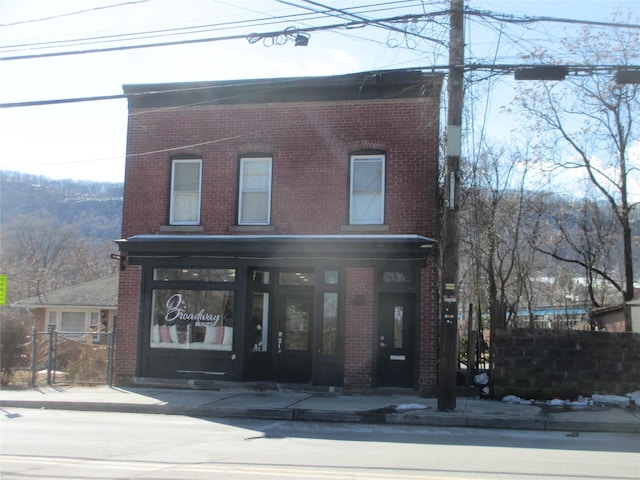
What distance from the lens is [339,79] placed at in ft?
49.0

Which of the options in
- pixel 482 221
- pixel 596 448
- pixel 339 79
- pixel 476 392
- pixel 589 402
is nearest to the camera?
pixel 596 448

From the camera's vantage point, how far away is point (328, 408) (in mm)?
12211

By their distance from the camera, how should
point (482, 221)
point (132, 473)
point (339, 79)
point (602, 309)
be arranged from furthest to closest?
point (602, 309) → point (482, 221) → point (339, 79) → point (132, 473)

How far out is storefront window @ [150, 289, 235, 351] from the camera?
15.3m

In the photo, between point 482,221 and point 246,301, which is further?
point 482,221

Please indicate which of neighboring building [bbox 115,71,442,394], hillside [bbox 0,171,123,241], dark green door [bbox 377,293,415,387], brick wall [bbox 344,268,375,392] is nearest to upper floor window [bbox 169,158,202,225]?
neighboring building [bbox 115,71,442,394]

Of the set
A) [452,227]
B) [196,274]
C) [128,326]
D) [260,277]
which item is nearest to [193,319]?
[196,274]

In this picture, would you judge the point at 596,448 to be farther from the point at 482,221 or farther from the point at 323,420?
the point at 482,221

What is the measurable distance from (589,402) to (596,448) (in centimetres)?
411

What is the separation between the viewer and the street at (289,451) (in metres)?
7.05

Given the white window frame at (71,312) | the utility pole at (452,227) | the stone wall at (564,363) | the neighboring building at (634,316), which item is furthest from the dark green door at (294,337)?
the white window frame at (71,312)

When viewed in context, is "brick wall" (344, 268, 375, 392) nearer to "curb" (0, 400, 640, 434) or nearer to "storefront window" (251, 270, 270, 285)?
"storefront window" (251, 270, 270, 285)

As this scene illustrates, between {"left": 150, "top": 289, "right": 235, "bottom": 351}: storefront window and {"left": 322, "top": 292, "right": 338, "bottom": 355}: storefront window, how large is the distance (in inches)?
90.6

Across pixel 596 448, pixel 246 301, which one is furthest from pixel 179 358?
pixel 596 448
